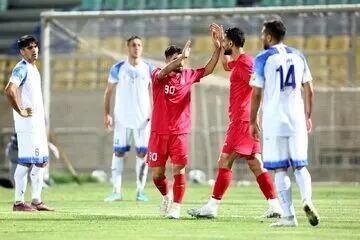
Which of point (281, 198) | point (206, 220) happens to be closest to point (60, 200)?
point (206, 220)

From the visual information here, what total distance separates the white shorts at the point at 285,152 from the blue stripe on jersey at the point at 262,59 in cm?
65

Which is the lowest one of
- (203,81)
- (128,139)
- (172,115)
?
(128,139)

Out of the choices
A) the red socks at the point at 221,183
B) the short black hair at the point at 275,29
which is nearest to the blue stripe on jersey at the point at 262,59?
the short black hair at the point at 275,29

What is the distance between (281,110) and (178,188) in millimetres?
2110

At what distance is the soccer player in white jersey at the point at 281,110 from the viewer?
1134 cm

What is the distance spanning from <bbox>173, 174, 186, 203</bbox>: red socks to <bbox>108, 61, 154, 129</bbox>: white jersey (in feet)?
17.5

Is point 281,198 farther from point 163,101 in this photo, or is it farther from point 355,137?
point 355,137

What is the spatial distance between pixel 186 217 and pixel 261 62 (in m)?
2.63

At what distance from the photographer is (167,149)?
13.3m

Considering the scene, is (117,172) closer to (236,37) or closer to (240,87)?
(240,87)

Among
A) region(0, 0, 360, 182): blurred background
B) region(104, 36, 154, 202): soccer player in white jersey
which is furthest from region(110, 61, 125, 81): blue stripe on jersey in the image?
region(0, 0, 360, 182): blurred background

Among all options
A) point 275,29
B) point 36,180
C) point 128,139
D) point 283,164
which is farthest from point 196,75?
point 128,139

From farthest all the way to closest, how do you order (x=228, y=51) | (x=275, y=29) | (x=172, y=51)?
(x=172, y=51) < (x=228, y=51) < (x=275, y=29)

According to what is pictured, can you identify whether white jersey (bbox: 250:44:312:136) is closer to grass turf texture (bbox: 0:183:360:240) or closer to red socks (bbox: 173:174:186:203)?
grass turf texture (bbox: 0:183:360:240)
